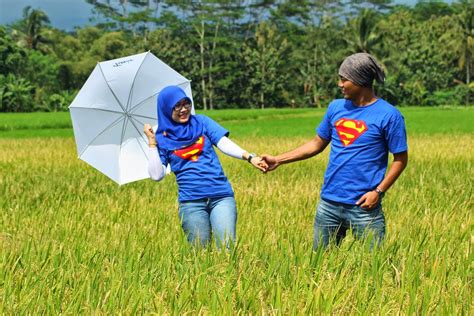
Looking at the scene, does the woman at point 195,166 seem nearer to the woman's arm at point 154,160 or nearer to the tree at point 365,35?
the woman's arm at point 154,160

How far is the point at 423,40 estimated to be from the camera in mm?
46562

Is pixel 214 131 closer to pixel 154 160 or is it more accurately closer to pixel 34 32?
pixel 154 160

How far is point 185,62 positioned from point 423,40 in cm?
1967

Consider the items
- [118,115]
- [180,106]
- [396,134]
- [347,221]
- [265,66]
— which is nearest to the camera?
[396,134]

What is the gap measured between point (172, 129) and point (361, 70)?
1.06m

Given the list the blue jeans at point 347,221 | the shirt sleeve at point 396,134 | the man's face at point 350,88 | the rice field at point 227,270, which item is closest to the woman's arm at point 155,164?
the rice field at point 227,270

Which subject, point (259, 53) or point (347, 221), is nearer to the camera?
point (347, 221)

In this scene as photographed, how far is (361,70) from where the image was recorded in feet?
9.39

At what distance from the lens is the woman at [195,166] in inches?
124

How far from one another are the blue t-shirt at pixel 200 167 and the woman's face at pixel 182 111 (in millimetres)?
152

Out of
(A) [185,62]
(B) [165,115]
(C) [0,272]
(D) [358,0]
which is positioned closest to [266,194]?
(B) [165,115]

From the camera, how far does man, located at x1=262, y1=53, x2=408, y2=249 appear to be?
287 cm

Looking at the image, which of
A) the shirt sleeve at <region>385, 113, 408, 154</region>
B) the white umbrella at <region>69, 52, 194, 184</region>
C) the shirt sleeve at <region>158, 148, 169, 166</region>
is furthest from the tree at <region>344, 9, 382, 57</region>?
the shirt sleeve at <region>385, 113, 408, 154</region>

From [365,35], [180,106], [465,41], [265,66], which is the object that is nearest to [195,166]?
[180,106]
